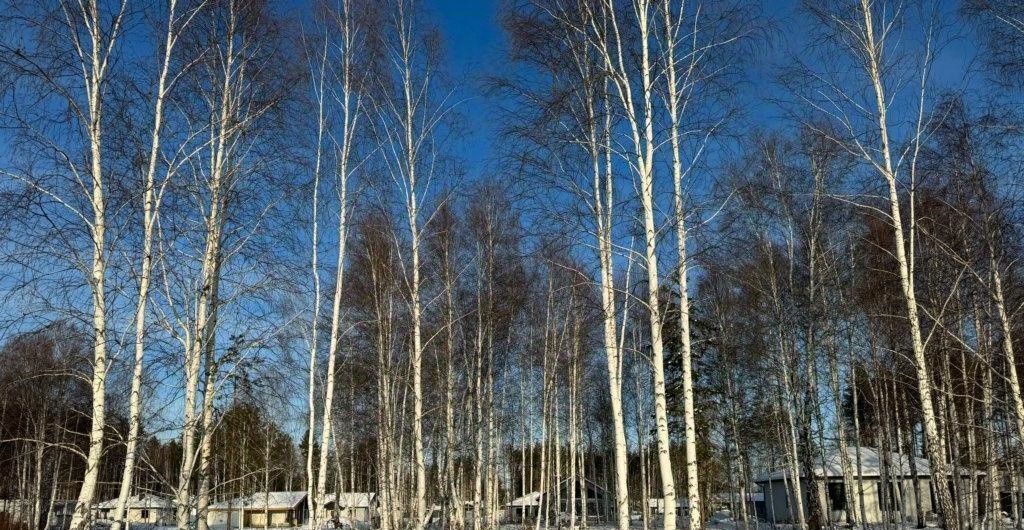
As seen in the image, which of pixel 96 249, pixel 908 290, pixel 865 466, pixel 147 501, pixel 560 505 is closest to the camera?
pixel 96 249

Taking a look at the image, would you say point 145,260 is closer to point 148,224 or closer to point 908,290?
point 148,224

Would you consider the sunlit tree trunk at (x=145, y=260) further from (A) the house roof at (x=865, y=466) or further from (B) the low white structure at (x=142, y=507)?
(A) the house roof at (x=865, y=466)

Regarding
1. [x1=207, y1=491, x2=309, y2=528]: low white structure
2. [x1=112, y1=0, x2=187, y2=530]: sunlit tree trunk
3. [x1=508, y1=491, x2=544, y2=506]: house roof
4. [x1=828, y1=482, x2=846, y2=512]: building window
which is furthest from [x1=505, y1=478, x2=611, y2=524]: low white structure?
[x1=207, y1=491, x2=309, y2=528]: low white structure

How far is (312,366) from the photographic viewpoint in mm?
Answer: 14562

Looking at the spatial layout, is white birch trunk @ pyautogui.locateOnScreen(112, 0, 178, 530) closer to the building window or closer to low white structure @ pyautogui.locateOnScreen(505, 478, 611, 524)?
low white structure @ pyautogui.locateOnScreen(505, 478, 611, 524)

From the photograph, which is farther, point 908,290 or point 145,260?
point 908,290

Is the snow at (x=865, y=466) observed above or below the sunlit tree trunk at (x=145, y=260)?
below

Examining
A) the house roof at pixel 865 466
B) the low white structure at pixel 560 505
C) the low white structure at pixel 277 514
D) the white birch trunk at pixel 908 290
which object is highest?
the white birch trunk at pixel 908 290

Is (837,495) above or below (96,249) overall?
below

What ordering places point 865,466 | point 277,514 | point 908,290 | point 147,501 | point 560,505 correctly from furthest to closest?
point 277,514 → point 560,505 → point 865,466 → point 147,501 → point 908,290

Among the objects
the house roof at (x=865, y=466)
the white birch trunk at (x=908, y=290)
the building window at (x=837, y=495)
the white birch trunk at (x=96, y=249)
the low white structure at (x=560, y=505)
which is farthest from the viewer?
the building window at (x=837, y=495)

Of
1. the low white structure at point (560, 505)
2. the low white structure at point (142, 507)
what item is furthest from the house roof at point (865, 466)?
the low white structure at point (142, 507)

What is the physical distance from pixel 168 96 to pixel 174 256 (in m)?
2.01

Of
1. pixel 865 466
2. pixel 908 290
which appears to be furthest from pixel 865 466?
pixel 908 290
